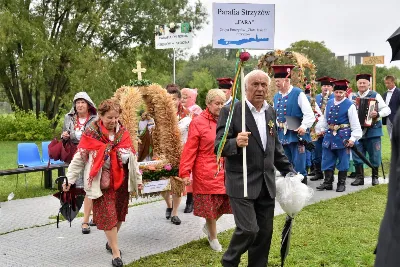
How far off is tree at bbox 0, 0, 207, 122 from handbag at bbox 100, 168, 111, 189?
17888mm

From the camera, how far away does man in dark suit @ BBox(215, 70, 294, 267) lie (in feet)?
15.8

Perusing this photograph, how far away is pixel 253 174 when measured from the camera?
16.0ft

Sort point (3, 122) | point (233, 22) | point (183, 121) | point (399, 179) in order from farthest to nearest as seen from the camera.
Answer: point (3, 122), point (183, 121), point (233, 22), point (399, 179)

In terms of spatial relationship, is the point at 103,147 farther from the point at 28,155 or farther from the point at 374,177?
the point at 374,177

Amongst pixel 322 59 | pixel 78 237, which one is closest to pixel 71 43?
pixel 78 237

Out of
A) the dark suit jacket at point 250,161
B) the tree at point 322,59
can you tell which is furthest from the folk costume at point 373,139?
the tree at point 322,59

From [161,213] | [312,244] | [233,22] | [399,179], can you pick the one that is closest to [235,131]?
[233,22]

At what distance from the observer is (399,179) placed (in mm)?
2285

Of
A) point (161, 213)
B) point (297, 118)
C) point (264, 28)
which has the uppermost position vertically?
point (264, 28)

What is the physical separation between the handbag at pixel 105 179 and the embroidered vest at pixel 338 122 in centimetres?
558

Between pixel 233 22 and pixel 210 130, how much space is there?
1.34m

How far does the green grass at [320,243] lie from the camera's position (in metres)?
5.86

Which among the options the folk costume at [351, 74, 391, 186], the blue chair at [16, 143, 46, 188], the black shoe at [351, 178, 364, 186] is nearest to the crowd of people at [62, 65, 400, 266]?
the folk costume at [351, 74, 391, 186]

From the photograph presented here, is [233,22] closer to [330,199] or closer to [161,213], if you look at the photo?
[161,213]
